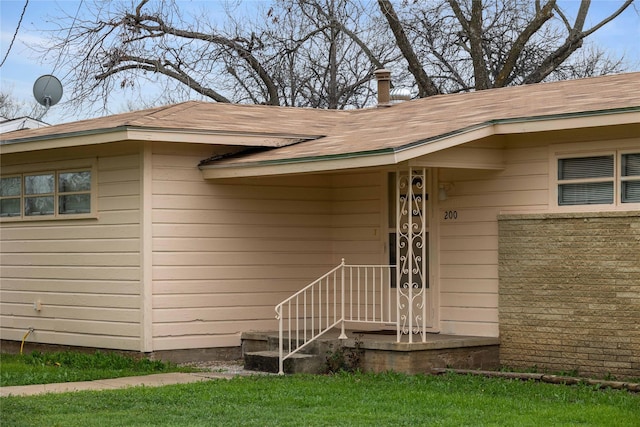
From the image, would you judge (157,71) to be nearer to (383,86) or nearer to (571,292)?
→ (383,86)

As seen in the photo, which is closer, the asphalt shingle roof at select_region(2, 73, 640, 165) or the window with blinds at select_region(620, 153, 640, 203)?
the window with blinds at select_region(620, 153, 640, 203)

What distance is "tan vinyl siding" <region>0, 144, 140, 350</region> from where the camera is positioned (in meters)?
14.2

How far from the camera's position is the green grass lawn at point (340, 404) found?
9.52 meters

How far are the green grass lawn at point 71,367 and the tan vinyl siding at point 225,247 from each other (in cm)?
52

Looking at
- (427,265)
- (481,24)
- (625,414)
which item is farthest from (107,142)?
(481,24)

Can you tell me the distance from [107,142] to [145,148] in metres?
0.48

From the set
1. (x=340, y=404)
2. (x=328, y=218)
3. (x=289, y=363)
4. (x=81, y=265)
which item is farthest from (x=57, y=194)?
(x=340, y=404)

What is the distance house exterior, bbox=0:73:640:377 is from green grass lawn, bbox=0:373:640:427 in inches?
56.3

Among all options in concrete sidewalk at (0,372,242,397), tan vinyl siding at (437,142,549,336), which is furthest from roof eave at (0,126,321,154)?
concrete sidewalk at (0,372,242,397)

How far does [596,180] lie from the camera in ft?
41.2

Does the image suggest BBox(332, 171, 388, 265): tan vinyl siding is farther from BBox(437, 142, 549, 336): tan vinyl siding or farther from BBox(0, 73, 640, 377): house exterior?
BBox(437, 142, 549, 336): tan vinyl siding

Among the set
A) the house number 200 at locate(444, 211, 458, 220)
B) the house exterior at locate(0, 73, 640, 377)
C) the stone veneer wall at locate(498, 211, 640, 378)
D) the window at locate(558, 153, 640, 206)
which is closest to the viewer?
the stone veneer wall at locate(498, 211, 640, 378)

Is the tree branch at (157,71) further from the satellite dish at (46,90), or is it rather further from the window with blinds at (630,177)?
the window with blinds at (630,177)

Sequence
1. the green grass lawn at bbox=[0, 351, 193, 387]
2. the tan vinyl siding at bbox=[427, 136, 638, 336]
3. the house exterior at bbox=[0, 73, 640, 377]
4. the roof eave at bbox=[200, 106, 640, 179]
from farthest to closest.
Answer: the tan vinyl siding at bbox=[427, 136, 638, 336], the green grass lawn at bbox=[0, 351, 193, 387], the house exterior at bbox=[0, 73, 640, 377], the roof eave at bbox=[200, 106, 640, 179]
